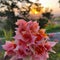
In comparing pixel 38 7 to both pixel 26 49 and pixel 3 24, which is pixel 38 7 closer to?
pixel 3 24

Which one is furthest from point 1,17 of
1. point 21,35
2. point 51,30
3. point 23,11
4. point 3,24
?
point 21,35

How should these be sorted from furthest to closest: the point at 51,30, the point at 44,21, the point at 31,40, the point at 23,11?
the point at 51,30 < the point at 44,21 < the point at 23,11 < the point at 31,40

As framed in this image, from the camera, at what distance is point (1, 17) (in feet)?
17.1

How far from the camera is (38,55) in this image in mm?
1144

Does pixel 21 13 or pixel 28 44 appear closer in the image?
pixel 28 44

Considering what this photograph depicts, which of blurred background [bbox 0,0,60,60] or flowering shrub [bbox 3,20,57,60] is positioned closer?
flowering shrub [bbox 3,20,57,60]

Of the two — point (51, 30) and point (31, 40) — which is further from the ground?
point (31, 40)

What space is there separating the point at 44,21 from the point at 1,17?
100 centimetres

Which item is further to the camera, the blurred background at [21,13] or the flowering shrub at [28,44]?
the blurred background at [21,13]

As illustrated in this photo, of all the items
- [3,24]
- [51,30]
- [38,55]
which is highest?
[38,55]

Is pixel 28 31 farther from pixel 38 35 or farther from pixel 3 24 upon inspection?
pixel 3 24

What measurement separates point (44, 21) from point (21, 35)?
4.66 metres

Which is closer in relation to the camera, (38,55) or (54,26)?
(38,55)

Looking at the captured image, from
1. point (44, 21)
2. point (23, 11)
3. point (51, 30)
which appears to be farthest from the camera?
point (51, 30)
